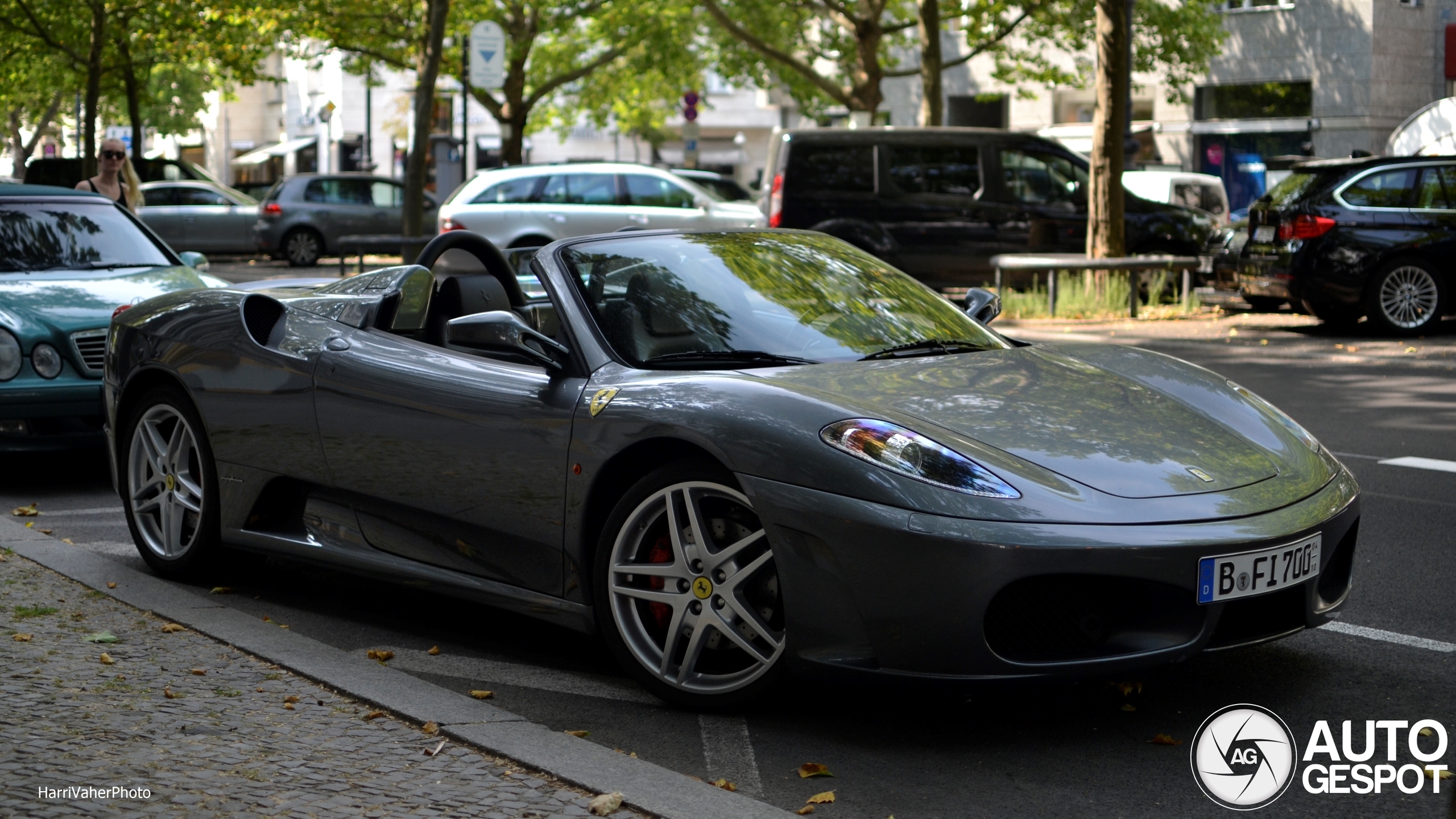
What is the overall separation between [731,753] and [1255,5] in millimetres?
39243

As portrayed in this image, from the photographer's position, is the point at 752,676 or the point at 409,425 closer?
the point at 752,676

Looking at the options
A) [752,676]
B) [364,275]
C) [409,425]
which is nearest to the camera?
[752,676]

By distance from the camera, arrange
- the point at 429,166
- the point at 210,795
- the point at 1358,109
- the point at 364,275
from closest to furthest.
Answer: the point at 210,795, the point at 364,275, the point at 1358,109, the point at 429,166

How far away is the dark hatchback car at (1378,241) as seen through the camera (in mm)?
14266

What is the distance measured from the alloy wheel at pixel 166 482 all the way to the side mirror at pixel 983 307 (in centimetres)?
277

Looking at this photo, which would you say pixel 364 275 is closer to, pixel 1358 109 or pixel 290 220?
pixel 290 220

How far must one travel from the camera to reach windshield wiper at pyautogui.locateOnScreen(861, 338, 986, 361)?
4.68m

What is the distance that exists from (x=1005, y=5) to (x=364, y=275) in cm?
2532

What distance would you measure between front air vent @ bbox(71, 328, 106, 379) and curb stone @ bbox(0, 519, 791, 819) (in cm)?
232

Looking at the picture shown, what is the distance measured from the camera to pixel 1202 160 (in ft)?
136

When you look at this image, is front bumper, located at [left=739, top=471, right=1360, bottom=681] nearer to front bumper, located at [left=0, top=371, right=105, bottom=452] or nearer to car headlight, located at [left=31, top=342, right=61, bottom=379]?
front bumper, located at [left=0, top=371, right=105, bottom=452]

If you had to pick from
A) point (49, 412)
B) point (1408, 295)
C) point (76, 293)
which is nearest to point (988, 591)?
point (49, 412)

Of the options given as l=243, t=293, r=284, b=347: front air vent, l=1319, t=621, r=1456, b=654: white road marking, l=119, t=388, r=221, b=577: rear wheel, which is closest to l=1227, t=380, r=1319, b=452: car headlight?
l=1319, t=621, r=1456, b=654: white road marking

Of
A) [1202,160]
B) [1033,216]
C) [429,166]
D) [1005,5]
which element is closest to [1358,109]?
[1202,160]
